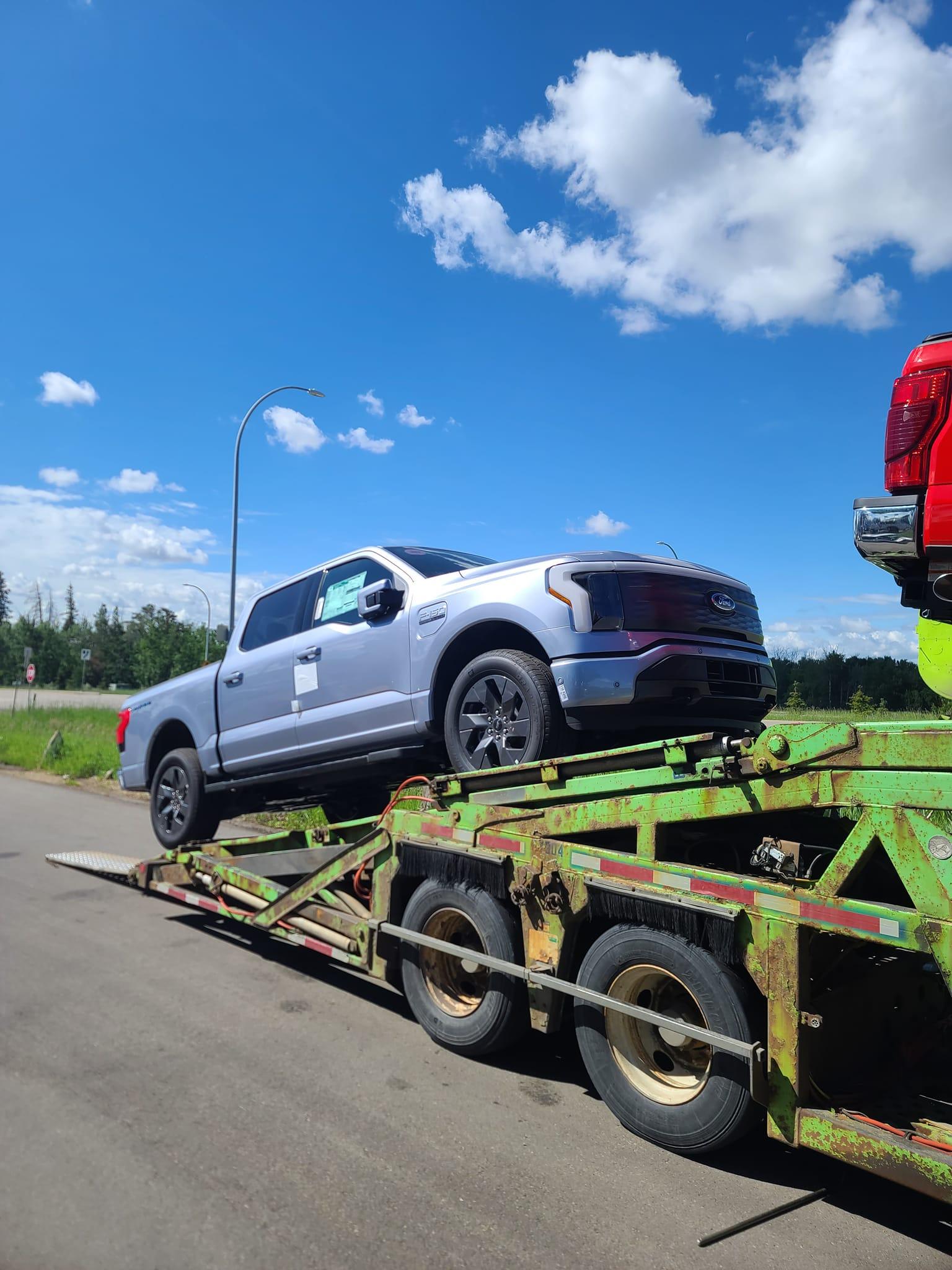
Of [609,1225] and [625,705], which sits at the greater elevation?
[625,705]

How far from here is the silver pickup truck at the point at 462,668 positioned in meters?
4.13

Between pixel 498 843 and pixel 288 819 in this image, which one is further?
pixel 288 819

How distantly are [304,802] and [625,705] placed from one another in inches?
137

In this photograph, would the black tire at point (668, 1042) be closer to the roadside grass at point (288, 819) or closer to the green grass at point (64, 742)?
the roadside grass at point (288, 819)

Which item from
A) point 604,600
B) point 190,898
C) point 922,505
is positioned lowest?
point 190,898

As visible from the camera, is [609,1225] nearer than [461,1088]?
Yes

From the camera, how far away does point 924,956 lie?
A: 3.07 meters

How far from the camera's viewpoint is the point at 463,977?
4.43m

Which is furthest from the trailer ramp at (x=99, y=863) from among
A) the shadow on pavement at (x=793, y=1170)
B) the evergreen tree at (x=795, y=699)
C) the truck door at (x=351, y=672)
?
the evergreen tree at (x=795, y=699)

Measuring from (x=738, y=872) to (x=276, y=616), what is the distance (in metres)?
3.77

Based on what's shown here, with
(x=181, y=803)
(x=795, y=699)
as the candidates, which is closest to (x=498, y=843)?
(x=181, y=803)

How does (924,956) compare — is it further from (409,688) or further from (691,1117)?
(409,688)

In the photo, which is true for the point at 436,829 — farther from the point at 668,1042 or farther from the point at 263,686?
the point at 263,686

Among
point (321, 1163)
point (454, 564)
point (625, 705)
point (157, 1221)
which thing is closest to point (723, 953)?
point (625, 705)
